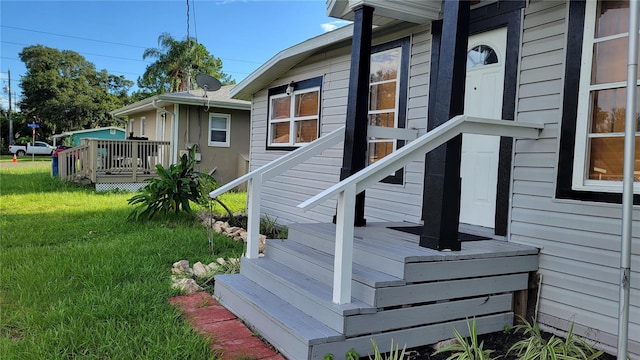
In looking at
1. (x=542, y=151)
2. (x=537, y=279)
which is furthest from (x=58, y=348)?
(x=542, y=151)

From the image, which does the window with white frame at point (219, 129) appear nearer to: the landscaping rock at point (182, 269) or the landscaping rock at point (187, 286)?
the landscaping rock at point (182, 269)

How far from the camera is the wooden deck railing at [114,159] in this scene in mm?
11389

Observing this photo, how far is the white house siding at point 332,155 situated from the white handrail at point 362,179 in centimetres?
157

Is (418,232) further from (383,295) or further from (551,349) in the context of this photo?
(551,349)

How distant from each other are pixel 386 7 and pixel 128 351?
3370 mm

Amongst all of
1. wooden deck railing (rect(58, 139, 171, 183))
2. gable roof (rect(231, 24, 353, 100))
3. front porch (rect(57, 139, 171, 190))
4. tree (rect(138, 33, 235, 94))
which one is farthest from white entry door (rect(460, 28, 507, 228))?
tree (rect(138, 33, 235, 94))

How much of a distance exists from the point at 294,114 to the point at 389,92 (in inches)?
93.5

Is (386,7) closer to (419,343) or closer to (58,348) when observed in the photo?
(419,343)

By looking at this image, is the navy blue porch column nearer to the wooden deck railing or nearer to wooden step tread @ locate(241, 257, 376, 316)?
wooden step tread @ locate(241, 257, 376, 316)

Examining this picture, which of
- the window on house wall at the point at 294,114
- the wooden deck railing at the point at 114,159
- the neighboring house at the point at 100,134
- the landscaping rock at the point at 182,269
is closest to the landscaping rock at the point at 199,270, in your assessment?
the landscaping rock at the point at 182,269

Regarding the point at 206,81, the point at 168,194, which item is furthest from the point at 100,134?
the point at 168,194

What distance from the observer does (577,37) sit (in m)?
3.14

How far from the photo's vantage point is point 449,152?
3.02 m

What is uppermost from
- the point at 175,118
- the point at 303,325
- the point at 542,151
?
the point at 175,118
